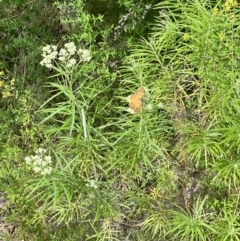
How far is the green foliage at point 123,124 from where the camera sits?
2.42 meters

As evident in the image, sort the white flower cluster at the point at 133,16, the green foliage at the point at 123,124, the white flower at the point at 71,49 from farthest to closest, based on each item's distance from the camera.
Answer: the white flower cluster at the point at 133,16 → the green foliage at the point at 123,124 → the white flower at the point at 71,49

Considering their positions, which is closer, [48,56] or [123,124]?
[48,56]

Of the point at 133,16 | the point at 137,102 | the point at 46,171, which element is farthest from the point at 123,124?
the point at 133,16

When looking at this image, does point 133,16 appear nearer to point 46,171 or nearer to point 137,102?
point 137,102

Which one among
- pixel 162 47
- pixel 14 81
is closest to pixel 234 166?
pixel 162 47

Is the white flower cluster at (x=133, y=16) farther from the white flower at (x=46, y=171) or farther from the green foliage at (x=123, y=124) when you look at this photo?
the white flower at (x=46, y=171)

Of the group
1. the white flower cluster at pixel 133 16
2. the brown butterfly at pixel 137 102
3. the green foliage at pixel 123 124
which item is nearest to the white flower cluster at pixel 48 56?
the green foliage at pixel 123 124

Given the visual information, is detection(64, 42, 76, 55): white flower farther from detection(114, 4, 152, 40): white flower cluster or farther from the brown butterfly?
detection(114, 4, 152, 40): white flower cluster

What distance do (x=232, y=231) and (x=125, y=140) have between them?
61 cm

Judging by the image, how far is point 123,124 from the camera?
2.54 metres

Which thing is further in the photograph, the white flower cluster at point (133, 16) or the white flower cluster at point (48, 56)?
the white flower cluster at point (133, 16)

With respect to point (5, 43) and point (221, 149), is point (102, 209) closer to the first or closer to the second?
point (221, 149)

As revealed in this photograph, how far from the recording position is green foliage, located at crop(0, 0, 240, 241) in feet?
7.95

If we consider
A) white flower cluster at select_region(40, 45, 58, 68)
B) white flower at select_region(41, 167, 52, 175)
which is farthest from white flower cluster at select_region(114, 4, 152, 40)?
white flower at select_region(41, 167, 52, 175)
